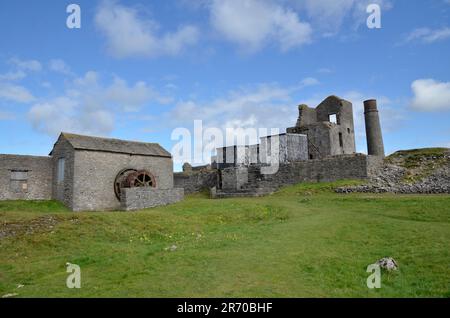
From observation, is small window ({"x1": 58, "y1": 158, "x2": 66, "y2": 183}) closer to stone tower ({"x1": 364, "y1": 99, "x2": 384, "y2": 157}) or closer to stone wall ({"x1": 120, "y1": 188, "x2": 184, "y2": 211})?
stone wall ({"x1": 120, "y1": 188, "x2": 184, "y2": 211})

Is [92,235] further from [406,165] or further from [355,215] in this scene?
[406,165]

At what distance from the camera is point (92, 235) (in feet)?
47.5

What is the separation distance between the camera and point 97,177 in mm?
25656

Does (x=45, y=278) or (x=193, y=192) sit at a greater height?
(x=193, y=192)

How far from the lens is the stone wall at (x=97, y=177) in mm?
24547

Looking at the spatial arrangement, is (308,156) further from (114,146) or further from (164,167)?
(114,146)

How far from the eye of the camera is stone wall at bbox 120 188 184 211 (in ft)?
73.9

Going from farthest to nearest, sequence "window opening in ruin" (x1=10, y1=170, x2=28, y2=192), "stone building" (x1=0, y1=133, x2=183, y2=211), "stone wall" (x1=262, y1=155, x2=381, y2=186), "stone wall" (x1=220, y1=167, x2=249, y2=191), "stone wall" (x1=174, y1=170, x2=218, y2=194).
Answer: "stone wall" (x1=174, y1=170, x2=218, y2=194) < "stone wall" (x1=220, y1=167, x2=249, y2=191) < "window opening in ruin" (x1=10, y1=170, x2=28, y2=192) < "stone wall" (x1=262, y1=155, x2=381, y2=186) < "stone building" (x1=0, y1=133, x2=183, y2=211)

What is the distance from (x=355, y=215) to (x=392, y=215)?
1597mm

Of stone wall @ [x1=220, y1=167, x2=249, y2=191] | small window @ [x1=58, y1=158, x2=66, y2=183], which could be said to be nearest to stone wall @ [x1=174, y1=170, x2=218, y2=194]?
stone wall @ [x1=220, y1=167, x2=249, y2=191]

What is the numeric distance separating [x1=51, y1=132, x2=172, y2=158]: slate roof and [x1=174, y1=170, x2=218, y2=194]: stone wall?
5212mm

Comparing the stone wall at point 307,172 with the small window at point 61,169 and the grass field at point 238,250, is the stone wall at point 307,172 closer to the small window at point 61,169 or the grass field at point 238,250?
the grass field at point 238,250
